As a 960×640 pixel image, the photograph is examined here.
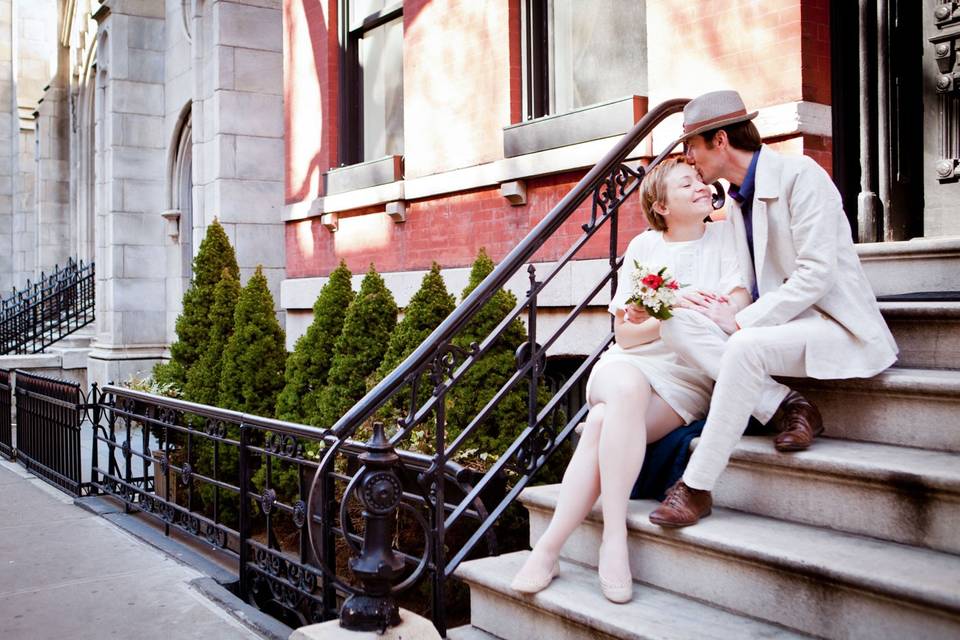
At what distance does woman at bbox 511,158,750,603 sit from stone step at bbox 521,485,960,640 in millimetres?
199

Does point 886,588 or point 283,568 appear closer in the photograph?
point 886,588

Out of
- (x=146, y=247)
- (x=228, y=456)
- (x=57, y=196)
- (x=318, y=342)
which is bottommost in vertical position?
(x=228, y=456)

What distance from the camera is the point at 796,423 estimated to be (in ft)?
11.3

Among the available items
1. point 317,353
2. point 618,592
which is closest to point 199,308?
point 317,353

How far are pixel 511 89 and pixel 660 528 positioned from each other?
4761mm

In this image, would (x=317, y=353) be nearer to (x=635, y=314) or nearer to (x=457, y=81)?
(x=457, y=81)

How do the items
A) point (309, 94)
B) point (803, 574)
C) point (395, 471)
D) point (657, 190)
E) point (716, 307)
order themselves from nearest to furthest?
1. point (803, 574)
2. point (395, 471)
3. point (716, 307)
4. point (657, 190)
5. point (309, 94)

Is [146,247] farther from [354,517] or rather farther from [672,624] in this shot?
[672,624]

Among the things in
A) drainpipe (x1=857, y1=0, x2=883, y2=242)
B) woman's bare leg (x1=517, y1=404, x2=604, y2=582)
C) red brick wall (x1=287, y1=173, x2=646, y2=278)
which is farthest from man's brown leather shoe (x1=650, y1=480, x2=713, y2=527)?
red brick wall (x1=287, y1=173, x2=646, y2=278)

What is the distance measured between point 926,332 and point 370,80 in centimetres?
694

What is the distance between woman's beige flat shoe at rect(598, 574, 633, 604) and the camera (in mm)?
3240

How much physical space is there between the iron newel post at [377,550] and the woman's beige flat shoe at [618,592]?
2.42ft

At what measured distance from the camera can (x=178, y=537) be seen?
274 inches

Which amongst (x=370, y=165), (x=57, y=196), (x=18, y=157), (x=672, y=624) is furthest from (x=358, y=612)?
(x=18, y=157)
